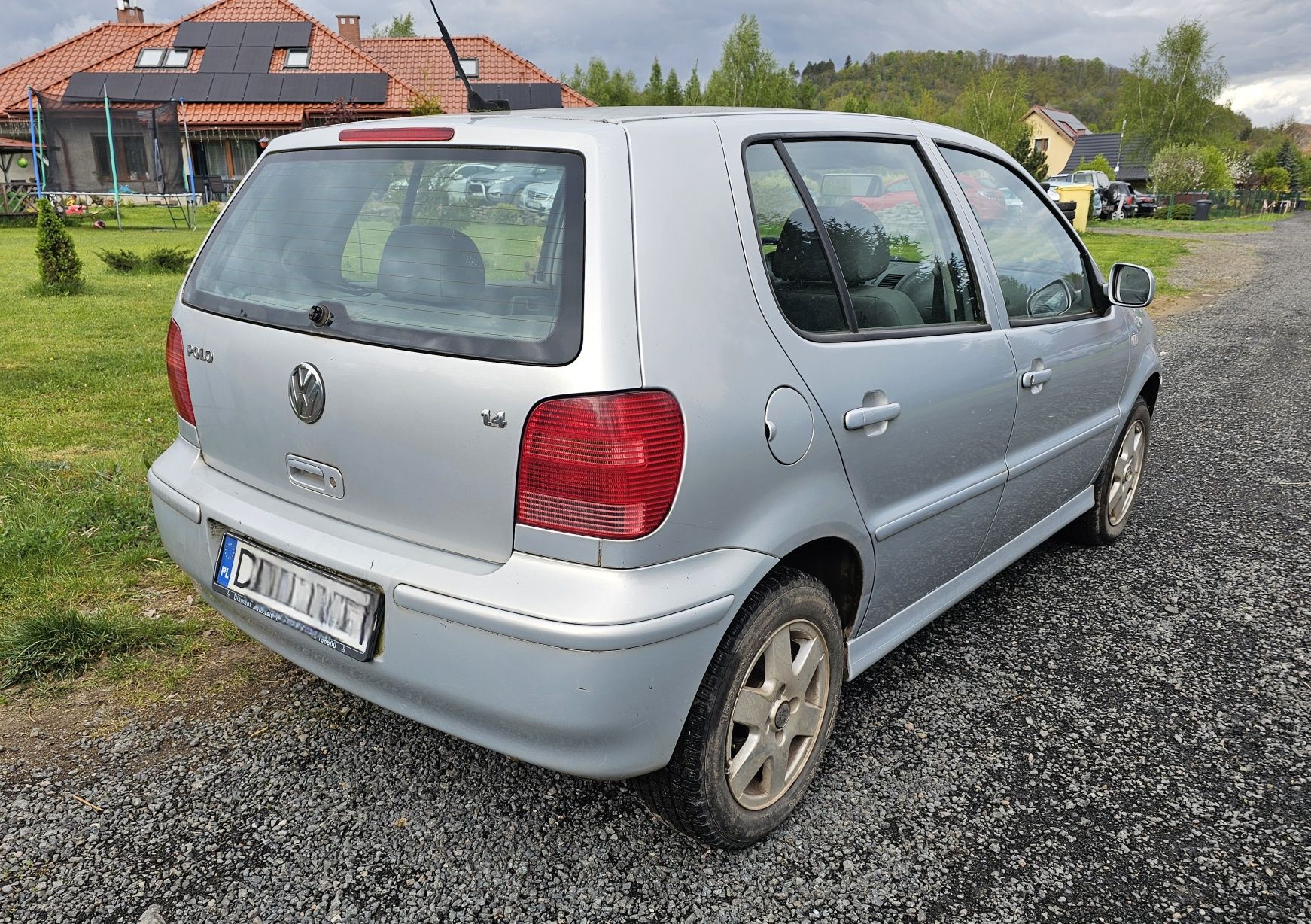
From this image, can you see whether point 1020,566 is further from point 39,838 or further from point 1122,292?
point 39,838

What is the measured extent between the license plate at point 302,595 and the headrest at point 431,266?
2.16ft

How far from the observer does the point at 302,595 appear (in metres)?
2.26

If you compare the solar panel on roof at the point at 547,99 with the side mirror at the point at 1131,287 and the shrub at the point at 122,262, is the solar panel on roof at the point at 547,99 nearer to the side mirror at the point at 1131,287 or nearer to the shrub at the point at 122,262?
the side mirror at the point at 1131,287

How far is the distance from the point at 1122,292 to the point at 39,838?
12.6 ft

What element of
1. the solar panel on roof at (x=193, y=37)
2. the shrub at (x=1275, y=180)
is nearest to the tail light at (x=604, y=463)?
the solar panel on roof at (x=193, y=37)

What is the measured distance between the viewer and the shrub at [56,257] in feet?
35.4

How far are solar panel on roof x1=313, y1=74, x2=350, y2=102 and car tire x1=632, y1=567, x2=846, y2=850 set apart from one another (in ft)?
117

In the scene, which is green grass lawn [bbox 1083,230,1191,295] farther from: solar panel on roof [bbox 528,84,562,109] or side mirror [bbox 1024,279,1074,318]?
side mirror [bbox 1024,279,1074,318]

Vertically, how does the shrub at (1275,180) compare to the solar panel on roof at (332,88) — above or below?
below

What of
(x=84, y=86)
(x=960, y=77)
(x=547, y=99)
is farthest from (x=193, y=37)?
(x=960, y=77)

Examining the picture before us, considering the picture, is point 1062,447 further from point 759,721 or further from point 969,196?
point 759,721

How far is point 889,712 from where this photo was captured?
9.73ft

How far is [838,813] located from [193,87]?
126ft

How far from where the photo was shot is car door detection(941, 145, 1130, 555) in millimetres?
3184
